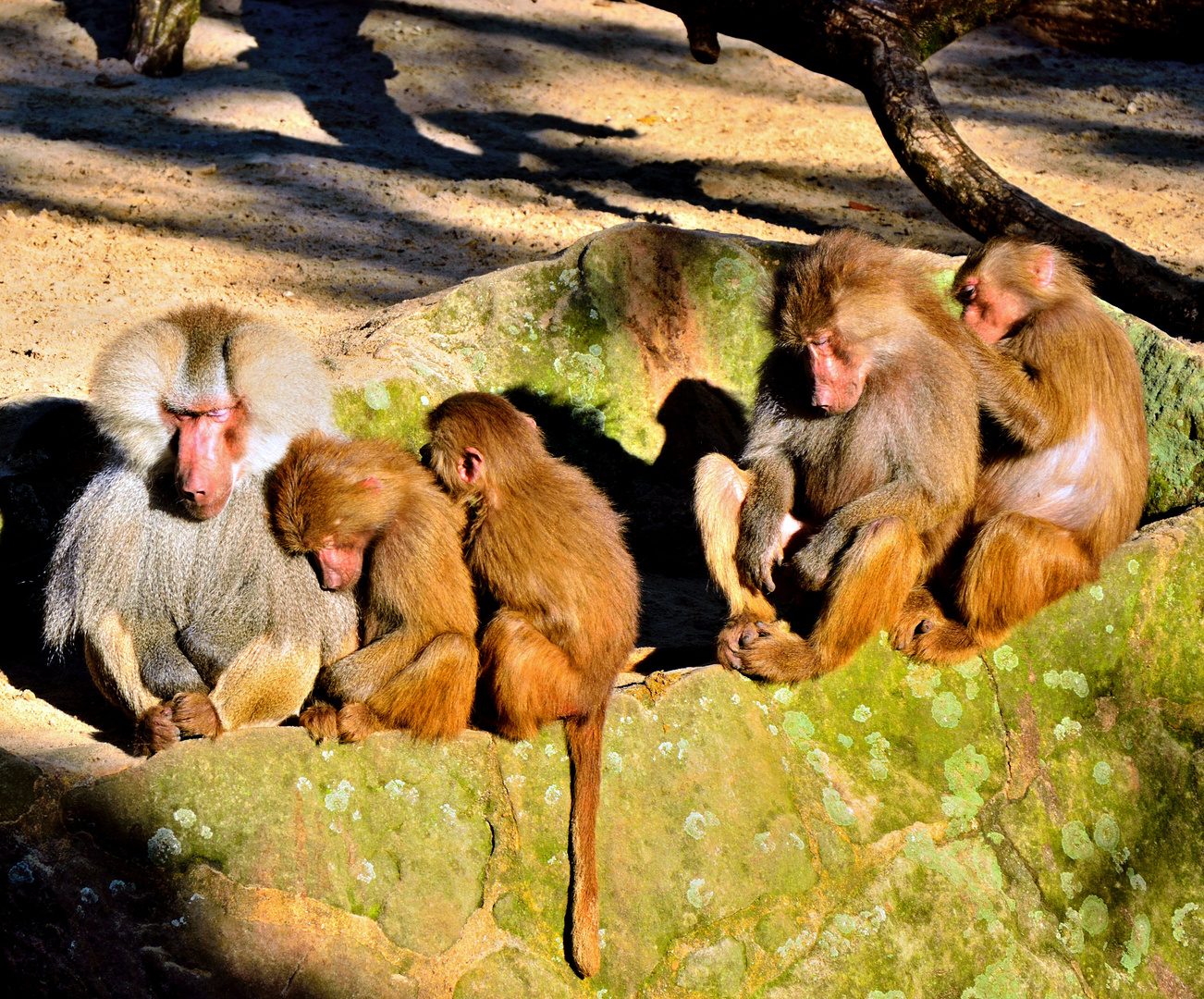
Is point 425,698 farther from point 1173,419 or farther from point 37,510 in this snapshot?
point 1173,419

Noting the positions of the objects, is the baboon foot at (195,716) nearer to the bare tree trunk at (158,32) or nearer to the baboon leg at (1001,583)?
the baboon leg at (1001,583)

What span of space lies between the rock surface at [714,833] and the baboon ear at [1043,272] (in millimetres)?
1015

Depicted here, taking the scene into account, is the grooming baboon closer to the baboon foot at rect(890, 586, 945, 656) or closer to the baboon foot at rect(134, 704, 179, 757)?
the baboon foot at rect(890, 586, 945, 656)

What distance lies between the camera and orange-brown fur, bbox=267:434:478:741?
3422mm

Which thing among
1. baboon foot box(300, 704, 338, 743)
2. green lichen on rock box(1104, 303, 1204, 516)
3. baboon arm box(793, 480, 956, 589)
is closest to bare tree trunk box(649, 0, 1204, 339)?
green lichen on rock box(1104, 303, 1204, 516)

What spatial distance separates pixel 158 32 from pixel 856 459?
8.73 m

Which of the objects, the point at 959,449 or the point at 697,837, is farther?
the point at 959,449

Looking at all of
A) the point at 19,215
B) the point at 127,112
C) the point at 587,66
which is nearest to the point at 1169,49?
the point at 587,66

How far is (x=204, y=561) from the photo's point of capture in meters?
3.55

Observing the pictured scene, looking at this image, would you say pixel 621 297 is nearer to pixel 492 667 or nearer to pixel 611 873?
pixel 492 667

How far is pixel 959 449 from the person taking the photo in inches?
160

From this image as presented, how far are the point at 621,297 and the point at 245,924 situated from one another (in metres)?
3.50

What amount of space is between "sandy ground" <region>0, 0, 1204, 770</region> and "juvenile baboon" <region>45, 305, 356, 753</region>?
213 centimetres

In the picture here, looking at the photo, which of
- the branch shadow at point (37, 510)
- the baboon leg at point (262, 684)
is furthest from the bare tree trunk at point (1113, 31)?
the baboon leg at point (262, 684)
